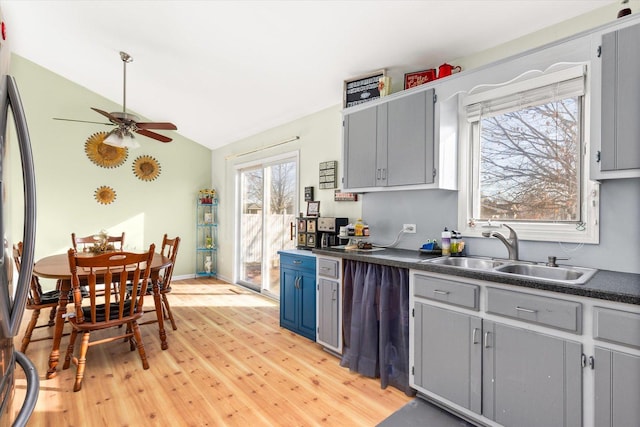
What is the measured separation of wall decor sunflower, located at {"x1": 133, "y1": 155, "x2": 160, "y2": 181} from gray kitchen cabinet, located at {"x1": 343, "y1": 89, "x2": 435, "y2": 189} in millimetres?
3930

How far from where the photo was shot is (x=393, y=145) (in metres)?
2.73

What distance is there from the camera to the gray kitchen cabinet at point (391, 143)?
2520mm

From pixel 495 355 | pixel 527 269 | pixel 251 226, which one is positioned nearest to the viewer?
pixel 495 355

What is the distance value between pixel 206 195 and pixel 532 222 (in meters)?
5.25

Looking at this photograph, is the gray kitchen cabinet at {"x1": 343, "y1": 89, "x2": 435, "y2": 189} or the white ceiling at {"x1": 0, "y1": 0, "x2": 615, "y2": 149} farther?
the gray kitchen cabinet at {"x1": 343, "y1": 89, "x2": 435, "y2": 189}

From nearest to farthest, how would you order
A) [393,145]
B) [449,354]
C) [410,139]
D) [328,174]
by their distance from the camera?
[449,354] < [410,139] < [393,145] < [328,174]

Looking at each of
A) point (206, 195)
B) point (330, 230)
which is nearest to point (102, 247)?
point (330, 230)

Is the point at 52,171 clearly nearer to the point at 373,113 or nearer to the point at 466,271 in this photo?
the point at 373,113

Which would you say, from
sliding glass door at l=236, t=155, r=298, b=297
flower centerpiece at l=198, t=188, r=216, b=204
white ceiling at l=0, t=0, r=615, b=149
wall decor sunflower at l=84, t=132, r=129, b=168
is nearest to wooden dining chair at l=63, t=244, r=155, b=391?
white ceiling at l=0, t=0, r=615, b=149

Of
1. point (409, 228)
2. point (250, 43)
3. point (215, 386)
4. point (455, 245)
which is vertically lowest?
point (215, 386)

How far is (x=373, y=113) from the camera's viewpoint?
2.87 metres

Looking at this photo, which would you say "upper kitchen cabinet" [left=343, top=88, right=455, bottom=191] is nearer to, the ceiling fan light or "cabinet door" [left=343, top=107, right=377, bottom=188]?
"cabinet door" [left=343, top=107, right=377, bottom=188]

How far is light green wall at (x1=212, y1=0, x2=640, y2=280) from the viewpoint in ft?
6.93

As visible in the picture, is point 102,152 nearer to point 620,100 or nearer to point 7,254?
point 7,254
